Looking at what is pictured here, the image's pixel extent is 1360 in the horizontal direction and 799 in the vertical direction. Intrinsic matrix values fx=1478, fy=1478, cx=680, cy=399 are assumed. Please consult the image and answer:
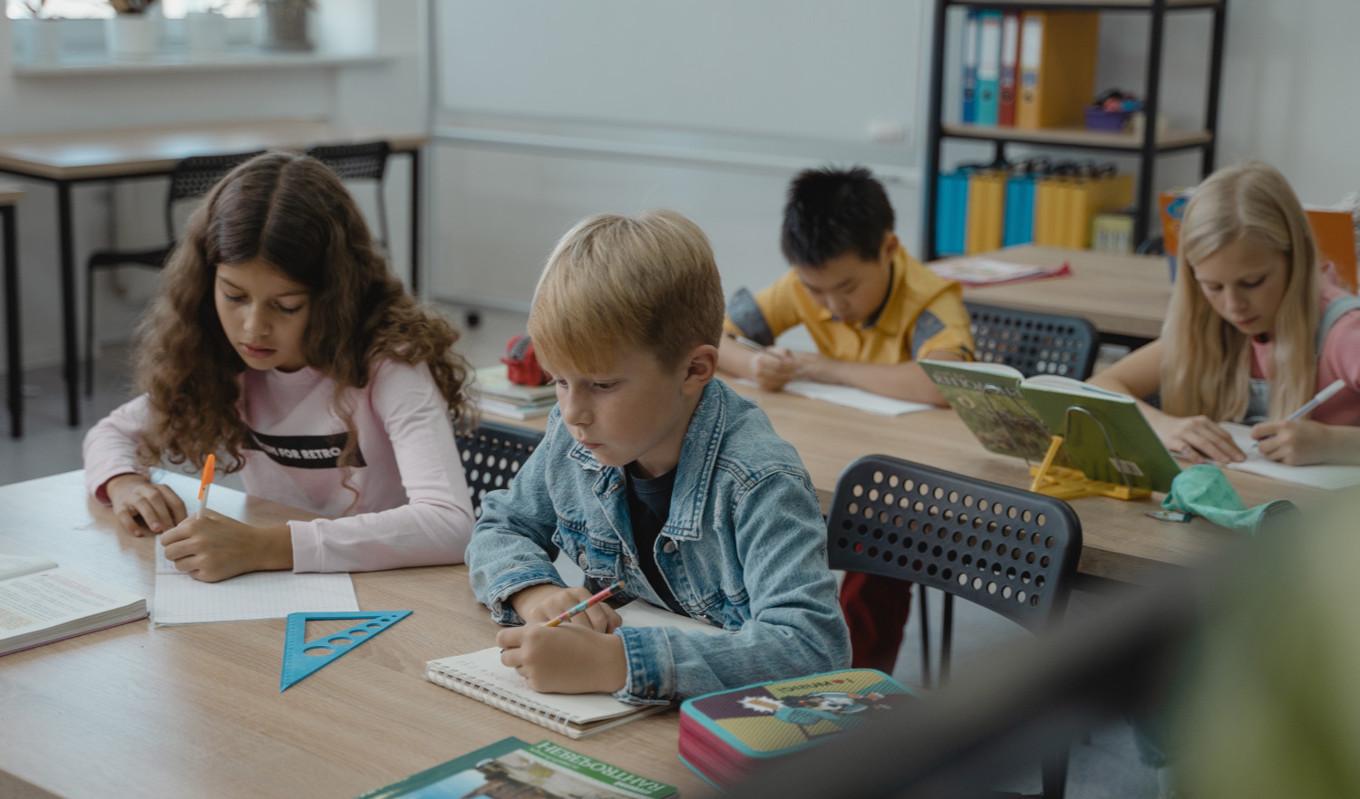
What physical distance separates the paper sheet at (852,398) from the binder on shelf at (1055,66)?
7.80ft

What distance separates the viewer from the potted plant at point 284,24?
19.8 feet

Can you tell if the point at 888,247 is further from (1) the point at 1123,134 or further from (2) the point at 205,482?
(1) the point at 1123,134

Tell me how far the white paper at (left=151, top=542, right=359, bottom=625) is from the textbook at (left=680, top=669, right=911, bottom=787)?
1.71 feet

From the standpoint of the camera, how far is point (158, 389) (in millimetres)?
1935

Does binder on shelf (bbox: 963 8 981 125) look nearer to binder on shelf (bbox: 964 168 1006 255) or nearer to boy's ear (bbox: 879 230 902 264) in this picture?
binder on shelf (bbox: 964 168 1006 255)

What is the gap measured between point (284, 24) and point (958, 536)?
5115 millimetres

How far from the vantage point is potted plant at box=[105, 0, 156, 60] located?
18.1 feet

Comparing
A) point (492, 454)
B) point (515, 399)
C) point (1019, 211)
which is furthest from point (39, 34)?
point (492, 454)

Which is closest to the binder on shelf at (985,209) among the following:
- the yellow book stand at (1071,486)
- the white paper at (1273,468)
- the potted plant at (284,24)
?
the white paper at (1273,468)

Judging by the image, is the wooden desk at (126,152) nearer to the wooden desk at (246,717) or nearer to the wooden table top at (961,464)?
the wooden table top at (961,464)

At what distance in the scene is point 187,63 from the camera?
5.67 meters

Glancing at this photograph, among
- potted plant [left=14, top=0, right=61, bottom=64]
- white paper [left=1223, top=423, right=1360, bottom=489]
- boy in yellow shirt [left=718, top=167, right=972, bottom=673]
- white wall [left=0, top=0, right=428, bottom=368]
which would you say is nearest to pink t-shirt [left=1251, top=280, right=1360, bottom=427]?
white paper [left=1223, top=423, right=1360, bottom=489]

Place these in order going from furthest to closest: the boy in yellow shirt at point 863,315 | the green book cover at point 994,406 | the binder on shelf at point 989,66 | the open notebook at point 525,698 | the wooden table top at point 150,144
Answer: the binder on shelf at point 989,66 < the wooden table top at point 150,144 < the boy in yellow shirt at point 863,315 < the green book cover at point 994,406 < the open notebook at point 525,698

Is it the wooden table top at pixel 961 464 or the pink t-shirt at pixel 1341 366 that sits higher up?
the pink t-shirt at pixel 1341 366
